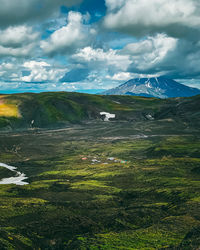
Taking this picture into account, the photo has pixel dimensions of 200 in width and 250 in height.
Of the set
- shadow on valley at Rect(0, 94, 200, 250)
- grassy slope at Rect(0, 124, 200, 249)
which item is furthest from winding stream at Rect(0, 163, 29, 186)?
grassy slope at Rect(0, 124, 200, 249)

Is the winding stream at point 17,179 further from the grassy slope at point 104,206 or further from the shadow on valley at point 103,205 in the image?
the grassy slope at point 104,206

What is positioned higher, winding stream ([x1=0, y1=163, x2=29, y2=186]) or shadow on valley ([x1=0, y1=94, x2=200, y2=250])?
shadow on valley ([x1=0, y1=94, x2=200, y2=250])

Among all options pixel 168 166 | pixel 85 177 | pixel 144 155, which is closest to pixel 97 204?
pixel 85 177

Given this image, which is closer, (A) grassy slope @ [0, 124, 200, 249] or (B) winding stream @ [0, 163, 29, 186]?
(A) grassy slope @ [0, 124, 200, 249]

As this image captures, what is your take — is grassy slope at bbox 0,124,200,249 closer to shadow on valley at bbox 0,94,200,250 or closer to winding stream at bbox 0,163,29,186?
shadow on valley at bbox 0,94,200,250

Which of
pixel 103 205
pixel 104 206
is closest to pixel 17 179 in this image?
pixel 103 205

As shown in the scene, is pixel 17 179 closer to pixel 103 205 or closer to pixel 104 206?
pixel 103 205

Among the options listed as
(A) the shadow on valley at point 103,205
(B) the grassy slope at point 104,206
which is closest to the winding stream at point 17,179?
(A) the shadow on valley at point 103,205

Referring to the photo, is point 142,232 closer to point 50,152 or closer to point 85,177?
point 85,177
